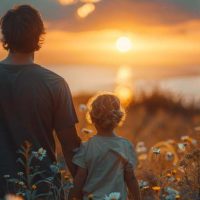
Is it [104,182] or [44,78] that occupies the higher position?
[44,78]

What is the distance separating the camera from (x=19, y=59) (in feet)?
19.5

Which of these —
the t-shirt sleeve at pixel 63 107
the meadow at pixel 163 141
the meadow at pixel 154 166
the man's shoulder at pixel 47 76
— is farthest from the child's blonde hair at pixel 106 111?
the meadow at pixel 163 141

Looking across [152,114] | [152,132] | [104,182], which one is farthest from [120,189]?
[152,114]

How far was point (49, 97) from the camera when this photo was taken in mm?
5902

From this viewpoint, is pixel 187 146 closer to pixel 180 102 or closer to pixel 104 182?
pixel 104 182

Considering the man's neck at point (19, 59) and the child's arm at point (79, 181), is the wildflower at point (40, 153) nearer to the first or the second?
the child's arm at point (79, 181)

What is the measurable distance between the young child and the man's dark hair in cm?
63

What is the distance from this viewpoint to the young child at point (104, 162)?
5.71 meters

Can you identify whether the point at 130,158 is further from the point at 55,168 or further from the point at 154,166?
the point at 154,166

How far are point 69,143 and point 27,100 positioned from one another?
411 mm

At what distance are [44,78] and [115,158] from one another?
746 millimetres

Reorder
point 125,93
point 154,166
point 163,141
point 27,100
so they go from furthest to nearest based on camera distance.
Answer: point 125,93
point 163,141
point 154,166
point 27,100

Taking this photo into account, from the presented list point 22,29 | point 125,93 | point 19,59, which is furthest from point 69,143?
point 125,93

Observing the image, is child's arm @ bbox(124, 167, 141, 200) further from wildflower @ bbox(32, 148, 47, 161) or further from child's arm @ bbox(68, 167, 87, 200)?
wildflower @ bbox(32, 148, 47, 161)
